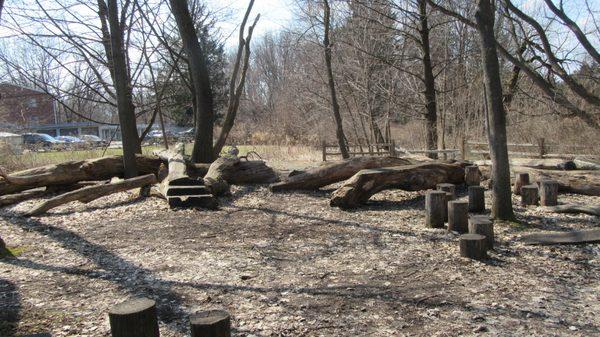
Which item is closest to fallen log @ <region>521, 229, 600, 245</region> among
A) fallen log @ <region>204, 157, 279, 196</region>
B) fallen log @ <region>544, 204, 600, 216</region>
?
fallen log @ <region>544, 204, 600, 216</region>

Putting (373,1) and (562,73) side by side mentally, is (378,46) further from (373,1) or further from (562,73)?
(562,73)

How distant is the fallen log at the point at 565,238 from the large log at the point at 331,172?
360 centimetres

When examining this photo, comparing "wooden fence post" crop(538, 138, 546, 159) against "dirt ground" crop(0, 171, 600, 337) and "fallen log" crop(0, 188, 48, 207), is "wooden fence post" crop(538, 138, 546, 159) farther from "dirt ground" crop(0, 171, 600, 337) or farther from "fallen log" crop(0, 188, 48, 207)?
"fallen log" crop(0, 188, 48, 207)

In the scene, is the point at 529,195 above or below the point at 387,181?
below

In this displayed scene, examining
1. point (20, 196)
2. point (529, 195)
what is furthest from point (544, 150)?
point (20, 196)

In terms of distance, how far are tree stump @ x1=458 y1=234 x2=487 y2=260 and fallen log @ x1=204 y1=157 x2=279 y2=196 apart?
505 cm

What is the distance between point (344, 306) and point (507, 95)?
1661cm

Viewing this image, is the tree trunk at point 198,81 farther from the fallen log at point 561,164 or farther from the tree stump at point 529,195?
the tree stump at point 529,195

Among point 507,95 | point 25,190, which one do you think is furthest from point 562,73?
point 25,190

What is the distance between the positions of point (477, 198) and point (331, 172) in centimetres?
277

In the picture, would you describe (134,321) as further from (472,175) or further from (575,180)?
(575,180)

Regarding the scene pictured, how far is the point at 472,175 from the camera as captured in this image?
9.12 metres

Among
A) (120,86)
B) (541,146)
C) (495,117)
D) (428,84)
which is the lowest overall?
(541,146)

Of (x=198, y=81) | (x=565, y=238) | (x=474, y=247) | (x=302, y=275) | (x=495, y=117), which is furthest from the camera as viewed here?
(x=198, y=81)
